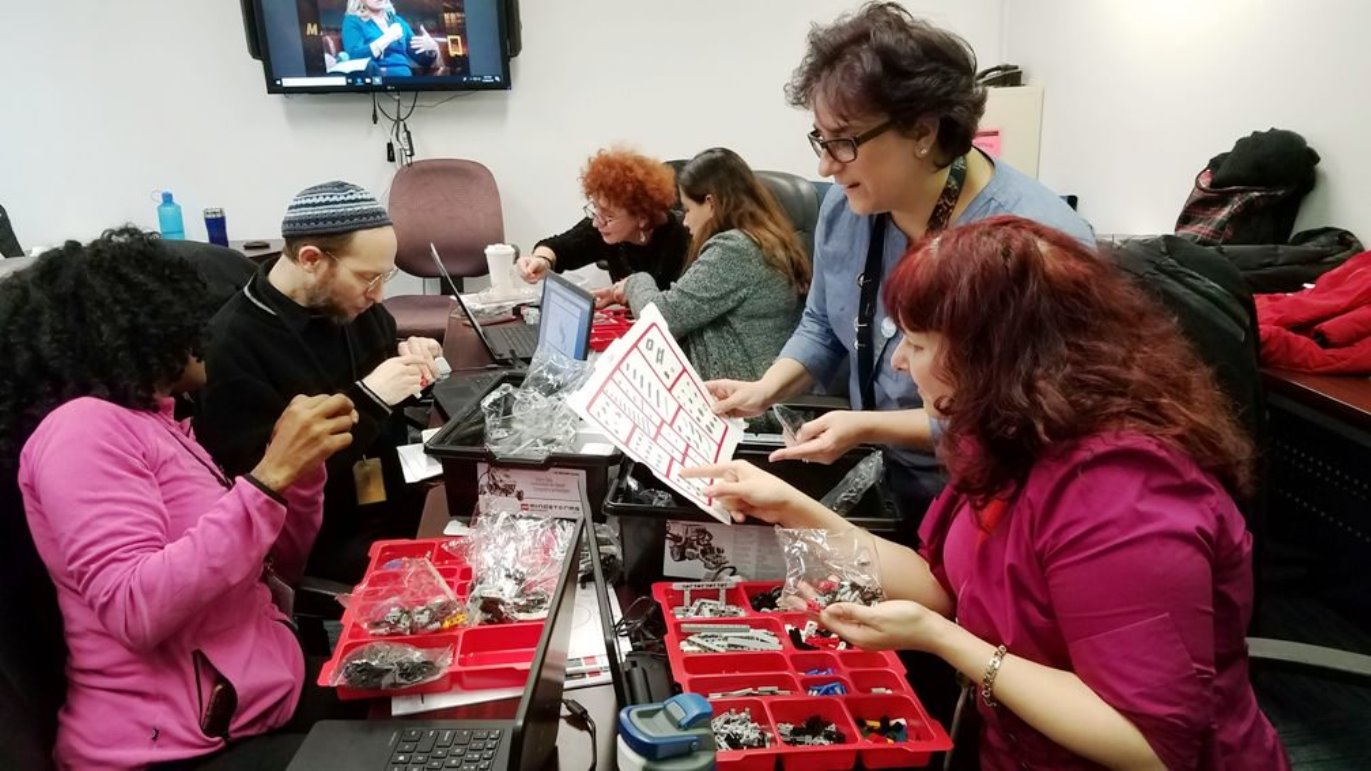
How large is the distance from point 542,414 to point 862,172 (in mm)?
661

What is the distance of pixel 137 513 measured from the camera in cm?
109

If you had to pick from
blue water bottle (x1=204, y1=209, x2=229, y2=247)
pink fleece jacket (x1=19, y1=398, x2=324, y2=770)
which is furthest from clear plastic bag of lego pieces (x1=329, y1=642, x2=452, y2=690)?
blue water bottle (x1=204, y1=209, x2=229, y2=247)

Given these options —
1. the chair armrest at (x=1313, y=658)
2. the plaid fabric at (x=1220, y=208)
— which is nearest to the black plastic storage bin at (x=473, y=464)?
the chair armrest at (x=1313, y=658)

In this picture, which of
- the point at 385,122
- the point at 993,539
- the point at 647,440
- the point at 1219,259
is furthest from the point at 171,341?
the point at 385,122

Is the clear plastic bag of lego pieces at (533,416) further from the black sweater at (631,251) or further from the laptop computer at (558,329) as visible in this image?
the black sweater at (631,251)

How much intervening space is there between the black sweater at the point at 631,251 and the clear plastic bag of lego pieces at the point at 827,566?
6.82 feet

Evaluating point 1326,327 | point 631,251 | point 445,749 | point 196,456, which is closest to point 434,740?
point 445,749

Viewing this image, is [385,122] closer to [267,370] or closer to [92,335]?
[267,370]

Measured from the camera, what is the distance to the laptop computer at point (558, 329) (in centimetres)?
180

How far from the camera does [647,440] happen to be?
3.87 ft

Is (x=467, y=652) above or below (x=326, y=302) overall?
below

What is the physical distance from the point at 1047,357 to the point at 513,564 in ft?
2.49

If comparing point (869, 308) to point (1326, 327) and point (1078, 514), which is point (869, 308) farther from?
point (1326, 327)

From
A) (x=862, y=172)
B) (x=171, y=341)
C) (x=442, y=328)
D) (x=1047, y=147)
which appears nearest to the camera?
(x=171, y=341)
